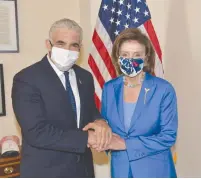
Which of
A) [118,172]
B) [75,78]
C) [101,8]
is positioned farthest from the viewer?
[101,8]

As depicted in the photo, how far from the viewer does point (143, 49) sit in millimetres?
1679

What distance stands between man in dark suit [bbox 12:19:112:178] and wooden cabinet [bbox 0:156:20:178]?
0.72 meters

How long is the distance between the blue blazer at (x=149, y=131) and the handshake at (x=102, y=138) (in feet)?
0.15

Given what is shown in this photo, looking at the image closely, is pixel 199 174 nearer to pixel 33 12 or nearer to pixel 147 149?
pixel 147 149

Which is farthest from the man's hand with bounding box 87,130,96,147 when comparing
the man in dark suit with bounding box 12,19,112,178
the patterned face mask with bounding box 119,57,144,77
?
the patterned face mask with bounding box 119,57,144,77

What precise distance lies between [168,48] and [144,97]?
4.09 ft

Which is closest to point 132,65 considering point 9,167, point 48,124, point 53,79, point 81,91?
point 81,91

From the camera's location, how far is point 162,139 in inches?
59.9

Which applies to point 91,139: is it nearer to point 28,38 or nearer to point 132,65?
point 132,65

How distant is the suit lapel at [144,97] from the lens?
1568 mm

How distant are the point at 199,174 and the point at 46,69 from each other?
159cm

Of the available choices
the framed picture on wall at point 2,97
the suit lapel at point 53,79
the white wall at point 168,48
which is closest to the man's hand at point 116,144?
the suit lapel at point 53,79

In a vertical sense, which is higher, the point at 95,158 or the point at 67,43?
the point at 67,43

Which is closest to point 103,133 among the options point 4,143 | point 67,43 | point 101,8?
point 67,43
